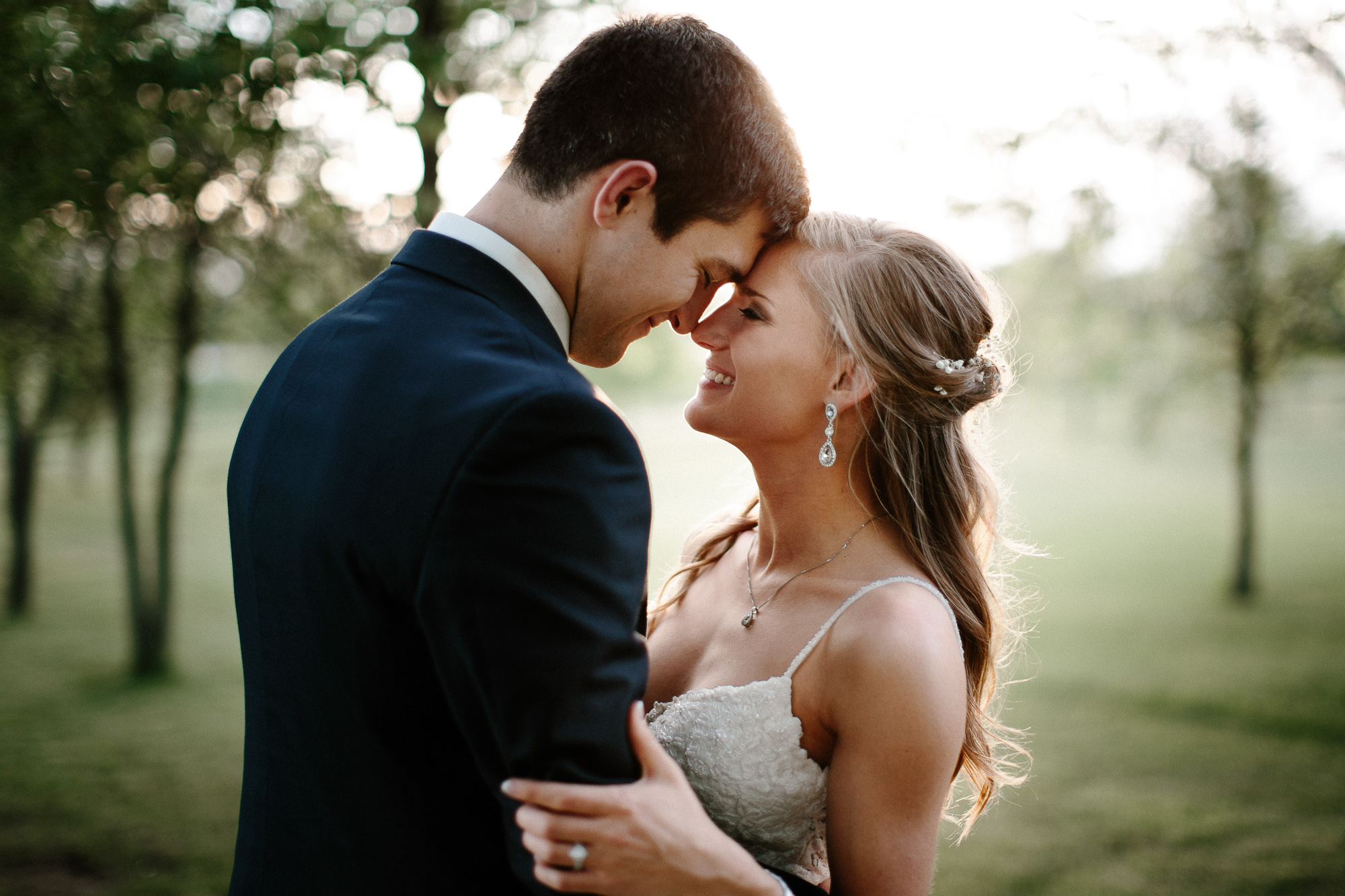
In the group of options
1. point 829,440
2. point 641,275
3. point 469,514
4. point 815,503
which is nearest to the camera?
point 469,514

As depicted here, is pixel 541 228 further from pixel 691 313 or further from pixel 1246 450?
pixel 1246 450

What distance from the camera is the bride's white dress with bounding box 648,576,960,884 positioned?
2.43 m

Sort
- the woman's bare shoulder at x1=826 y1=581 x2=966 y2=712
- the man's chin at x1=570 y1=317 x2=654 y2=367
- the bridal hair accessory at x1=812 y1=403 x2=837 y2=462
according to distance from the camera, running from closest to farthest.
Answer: the man's chin at x1=570 y1=317 x2=654 y2=367 → the woman's bare shoulder at x1=826 y1=581 x2=966 y2=712 → the bridal hair accessory at x1=812 y1=403 x2=837 y2=462

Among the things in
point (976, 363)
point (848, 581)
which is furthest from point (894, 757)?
point (976, 363)

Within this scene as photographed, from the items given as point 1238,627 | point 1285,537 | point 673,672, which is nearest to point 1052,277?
point 1238,627

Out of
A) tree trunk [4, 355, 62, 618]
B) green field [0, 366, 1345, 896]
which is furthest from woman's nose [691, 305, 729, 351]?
tree trunk [4, 355, 62, 618]

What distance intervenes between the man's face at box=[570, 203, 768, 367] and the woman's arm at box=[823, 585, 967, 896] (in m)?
1.03

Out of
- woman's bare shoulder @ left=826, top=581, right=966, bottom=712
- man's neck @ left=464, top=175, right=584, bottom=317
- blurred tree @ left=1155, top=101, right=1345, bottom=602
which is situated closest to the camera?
man's neck @ left=464, top=175, right=584, bottom=317

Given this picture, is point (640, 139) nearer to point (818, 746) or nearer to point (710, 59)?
point (710, 59)

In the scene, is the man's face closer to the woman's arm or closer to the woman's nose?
the woman's nose

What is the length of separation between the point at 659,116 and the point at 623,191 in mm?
182

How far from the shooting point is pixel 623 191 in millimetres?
1884

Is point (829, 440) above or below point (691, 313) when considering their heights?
below

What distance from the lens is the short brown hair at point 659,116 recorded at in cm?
188
